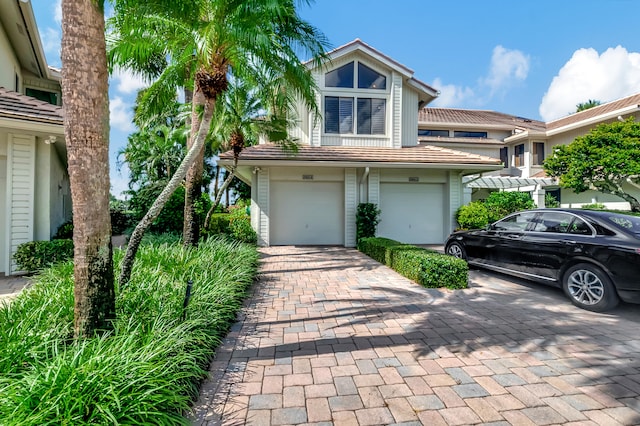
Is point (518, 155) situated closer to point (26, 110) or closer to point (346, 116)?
point (346, 116)

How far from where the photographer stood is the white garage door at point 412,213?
41.0 ft

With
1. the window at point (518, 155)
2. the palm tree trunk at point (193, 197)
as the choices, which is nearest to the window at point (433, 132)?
the window at point (518, 155)

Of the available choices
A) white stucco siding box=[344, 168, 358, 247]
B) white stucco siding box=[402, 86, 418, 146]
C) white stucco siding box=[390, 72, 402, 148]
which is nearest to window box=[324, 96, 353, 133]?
white stucco siding box=[390, 72, 402, 148]

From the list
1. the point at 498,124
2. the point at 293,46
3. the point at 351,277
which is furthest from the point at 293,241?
the point at 498,124

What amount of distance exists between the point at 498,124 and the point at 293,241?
1962 cm

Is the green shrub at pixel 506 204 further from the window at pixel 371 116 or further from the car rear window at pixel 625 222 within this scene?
the car rear window at pixel 625 222

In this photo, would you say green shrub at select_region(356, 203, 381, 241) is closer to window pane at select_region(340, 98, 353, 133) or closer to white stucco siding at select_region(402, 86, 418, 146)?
window pane at select_region(340, 98, 353, 133)

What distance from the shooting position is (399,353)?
351cm

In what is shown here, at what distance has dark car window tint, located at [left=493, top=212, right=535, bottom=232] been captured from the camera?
20.6 feet

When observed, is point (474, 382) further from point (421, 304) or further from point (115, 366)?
point (115, 366)

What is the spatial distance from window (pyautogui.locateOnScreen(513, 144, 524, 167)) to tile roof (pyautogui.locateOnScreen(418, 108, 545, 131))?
4.77 ft

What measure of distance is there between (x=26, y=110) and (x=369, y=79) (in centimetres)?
1104

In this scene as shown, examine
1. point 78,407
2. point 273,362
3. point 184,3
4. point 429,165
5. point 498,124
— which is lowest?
point 273,362

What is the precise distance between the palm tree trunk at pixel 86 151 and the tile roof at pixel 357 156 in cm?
723
